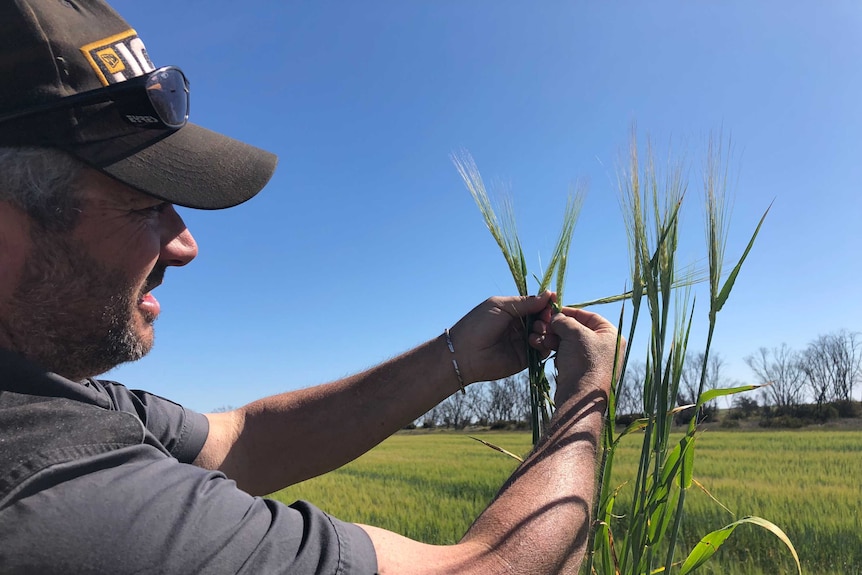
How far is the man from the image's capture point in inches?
30.0

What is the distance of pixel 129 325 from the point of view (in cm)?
105

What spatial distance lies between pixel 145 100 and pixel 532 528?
1.01 m

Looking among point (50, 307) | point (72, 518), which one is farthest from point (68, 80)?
point (72, 518)

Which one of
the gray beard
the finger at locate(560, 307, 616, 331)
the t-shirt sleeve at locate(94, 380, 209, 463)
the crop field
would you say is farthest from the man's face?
the crop field

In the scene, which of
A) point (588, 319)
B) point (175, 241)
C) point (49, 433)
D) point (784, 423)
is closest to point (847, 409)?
point (784, 423)

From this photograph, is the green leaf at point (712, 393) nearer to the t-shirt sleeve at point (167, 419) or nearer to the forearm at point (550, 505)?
the forearm at point (550, 505)

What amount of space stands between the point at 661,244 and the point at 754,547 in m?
4.38

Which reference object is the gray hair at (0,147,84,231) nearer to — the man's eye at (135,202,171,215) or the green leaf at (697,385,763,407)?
the man's eye at (135,202,171,215)

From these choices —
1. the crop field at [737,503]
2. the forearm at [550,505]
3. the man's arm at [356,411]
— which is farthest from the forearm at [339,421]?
the crop field at [737,503]

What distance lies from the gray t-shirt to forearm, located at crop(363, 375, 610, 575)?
89 millimetres

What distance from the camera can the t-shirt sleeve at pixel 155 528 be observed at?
0.73 metres

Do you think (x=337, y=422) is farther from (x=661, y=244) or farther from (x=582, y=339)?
(x=661, y=244)

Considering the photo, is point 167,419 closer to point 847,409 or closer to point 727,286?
point 727,286

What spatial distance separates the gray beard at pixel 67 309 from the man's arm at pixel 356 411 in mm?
707
